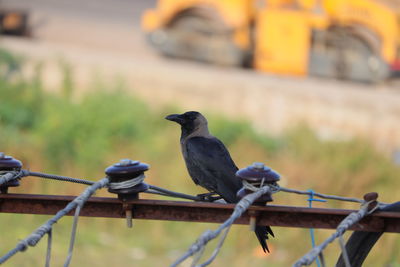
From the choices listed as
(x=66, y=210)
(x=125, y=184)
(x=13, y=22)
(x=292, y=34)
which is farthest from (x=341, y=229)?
(x=13, y=22)

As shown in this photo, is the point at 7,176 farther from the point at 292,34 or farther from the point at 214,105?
the point at 292,34

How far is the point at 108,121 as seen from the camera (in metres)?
10.9

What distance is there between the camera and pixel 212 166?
4.18 meters

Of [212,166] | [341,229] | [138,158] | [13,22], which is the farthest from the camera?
[13,22]

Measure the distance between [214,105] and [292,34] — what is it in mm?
2490

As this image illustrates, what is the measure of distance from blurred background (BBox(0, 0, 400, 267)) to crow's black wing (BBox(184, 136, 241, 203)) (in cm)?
304

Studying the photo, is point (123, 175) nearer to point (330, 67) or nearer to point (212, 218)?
point (212, 218)

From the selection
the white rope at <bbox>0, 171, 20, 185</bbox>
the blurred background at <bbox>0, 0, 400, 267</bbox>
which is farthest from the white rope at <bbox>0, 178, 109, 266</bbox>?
the blurred background at <bbox>0, 0, 400, 267</bbox>

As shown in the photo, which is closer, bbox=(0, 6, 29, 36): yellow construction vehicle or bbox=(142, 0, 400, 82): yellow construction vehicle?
Result: bbox=(142, 0, 400, 82): yellow construction vehicle

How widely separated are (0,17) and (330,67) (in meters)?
7.18

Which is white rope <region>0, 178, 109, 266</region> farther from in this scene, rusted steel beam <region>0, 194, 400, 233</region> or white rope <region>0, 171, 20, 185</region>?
white rope <region>0, 171, 20, 185</region>

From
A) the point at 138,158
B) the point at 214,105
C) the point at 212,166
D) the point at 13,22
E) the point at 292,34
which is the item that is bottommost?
the point at 138,158

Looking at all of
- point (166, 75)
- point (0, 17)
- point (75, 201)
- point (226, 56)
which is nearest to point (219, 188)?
point (75, 201)

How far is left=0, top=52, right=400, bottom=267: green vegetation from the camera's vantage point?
8.52m
